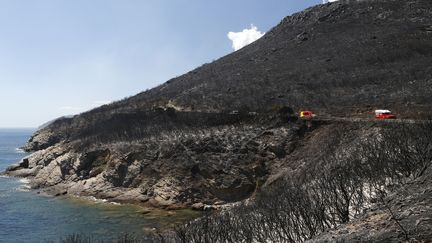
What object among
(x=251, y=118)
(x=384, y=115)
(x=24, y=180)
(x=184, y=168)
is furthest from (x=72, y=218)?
(x=384, y=115)

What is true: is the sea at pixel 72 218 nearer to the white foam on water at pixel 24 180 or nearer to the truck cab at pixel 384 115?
the white foam on water at pixel 24 180

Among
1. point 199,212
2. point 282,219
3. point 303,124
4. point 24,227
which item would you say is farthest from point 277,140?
point 282,219

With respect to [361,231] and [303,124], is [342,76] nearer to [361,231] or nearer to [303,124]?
[303,124]

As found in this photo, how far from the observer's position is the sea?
37.2 metres

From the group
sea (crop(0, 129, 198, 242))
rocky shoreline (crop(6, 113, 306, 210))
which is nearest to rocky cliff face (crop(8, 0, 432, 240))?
rocky shoreline (crop(6, 113, 306, 210))

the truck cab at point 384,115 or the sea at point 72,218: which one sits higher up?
the truck cab at point 384,115

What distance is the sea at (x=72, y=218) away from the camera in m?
37.2

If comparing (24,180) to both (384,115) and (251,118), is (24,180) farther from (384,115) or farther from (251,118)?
(384,115)

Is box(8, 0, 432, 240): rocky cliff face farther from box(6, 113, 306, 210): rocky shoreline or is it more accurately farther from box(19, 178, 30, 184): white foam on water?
box(19, 178, 30, 184): white foam on water

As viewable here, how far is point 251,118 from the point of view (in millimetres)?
59531

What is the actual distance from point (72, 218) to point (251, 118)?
26.3m

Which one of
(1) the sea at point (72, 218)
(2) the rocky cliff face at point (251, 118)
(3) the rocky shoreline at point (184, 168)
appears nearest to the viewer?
(1) the sea at point (72, 218)

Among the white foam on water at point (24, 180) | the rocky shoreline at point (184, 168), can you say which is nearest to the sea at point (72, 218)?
the rocky shoreline at point (184, 168)

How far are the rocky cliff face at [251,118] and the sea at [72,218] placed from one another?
2980mm
